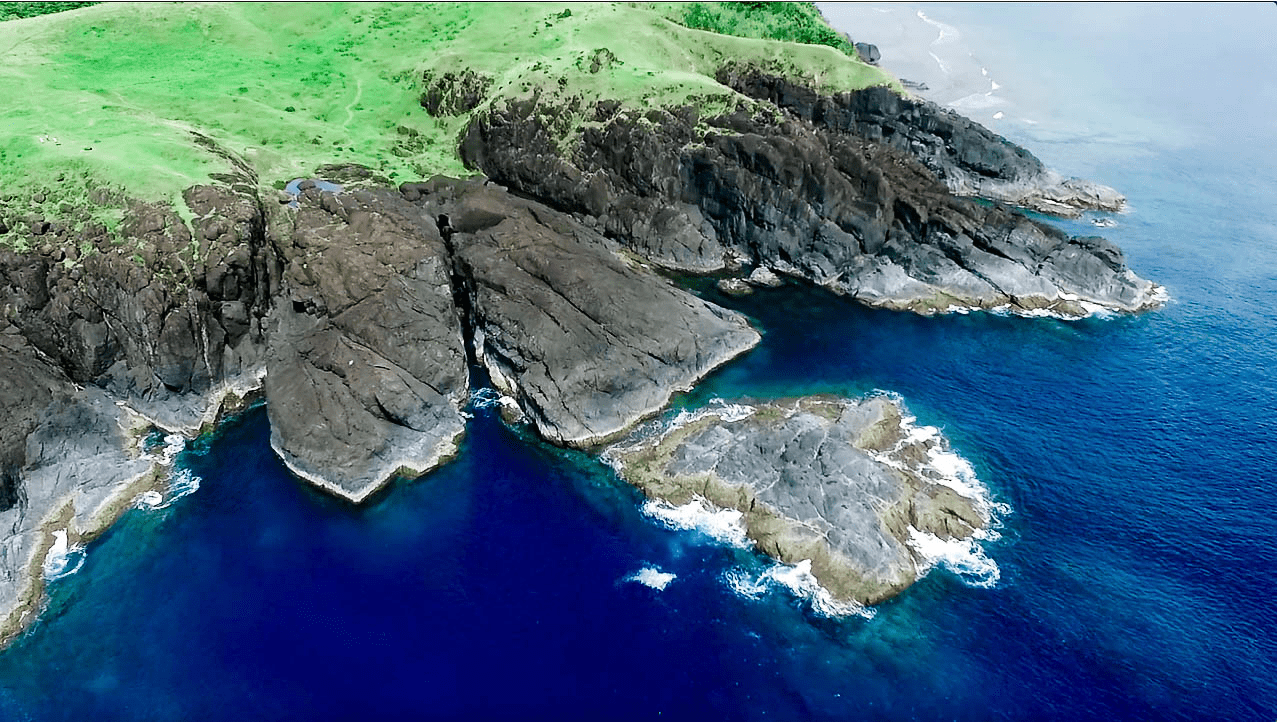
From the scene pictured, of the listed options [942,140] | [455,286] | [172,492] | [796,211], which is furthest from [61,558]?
[942,140]

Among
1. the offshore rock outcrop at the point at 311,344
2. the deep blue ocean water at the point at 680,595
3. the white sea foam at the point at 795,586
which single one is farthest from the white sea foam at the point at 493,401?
the white sea foam at the point at 795,586

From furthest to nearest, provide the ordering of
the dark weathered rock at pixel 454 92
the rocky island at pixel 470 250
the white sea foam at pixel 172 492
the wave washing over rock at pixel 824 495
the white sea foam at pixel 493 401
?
the dark weathered rock at pixel 454 92 → the white sea foam at pixel 493 401 → the rocky island at pixel 470 250 → the white sea foam at pixel 172 492 → the wave washing over rock at pixel 824 495

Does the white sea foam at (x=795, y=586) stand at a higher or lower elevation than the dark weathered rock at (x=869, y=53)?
lower

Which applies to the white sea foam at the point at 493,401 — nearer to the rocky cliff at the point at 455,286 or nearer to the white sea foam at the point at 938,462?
the rocky cliff at the point at 455,286

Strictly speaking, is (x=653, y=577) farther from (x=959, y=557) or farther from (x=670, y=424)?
(x=959, y=557)

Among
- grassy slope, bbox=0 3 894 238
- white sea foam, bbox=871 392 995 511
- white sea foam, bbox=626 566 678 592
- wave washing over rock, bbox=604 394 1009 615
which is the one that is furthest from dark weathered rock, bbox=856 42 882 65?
white sea foam, bbox=626 566 678 592

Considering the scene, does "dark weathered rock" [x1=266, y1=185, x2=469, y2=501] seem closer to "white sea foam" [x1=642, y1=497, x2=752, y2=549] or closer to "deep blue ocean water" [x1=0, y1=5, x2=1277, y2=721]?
"deep blue ocean water" [x1=0, y1=5, x2=1277, y2=721]
